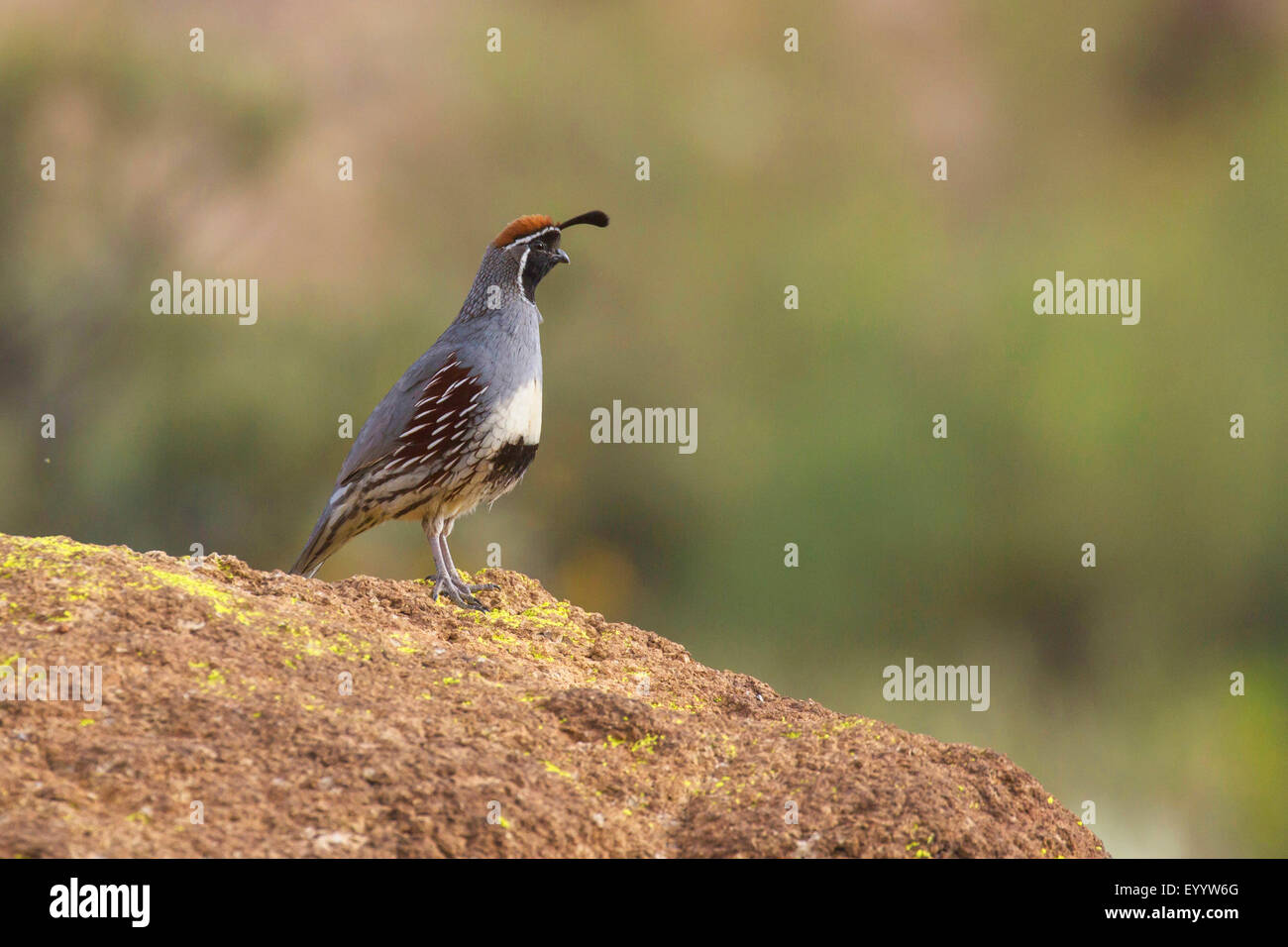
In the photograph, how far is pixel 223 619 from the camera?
4.23 metres

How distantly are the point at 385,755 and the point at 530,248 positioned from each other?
4.85 m

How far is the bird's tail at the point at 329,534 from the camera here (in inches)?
284

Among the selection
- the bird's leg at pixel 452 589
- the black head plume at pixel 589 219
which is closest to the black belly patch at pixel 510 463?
the bird's leg at pixel 452 589

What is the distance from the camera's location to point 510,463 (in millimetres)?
7223

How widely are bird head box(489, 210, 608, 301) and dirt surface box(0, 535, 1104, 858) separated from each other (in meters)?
3.43

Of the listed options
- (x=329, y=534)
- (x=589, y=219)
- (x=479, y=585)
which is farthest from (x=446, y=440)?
(x=589, y=219)

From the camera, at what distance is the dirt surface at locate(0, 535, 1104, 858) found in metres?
3.24

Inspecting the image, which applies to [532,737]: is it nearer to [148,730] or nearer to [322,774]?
[322,774]

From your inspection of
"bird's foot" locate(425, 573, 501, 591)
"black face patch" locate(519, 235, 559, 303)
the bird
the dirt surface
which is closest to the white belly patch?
the bird

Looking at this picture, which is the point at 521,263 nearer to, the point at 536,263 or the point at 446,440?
the point at 536,263

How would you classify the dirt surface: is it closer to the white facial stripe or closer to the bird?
the bird

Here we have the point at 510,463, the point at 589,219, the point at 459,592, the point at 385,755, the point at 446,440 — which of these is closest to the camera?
the point at 385,755

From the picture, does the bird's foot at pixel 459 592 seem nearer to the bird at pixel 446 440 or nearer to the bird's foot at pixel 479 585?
the bird's foot at pixel 479 585

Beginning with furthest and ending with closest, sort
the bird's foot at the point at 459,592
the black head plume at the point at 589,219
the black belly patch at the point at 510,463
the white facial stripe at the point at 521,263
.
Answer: the black head plume at the point at 589,219 < the white facial stripe at the point at 521,263 < the black belly patch at the point at 510,463 < the bird's foot at the point at 459,592
